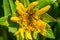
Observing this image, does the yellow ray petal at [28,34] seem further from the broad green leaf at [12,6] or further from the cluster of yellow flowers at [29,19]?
the broad green leaf at [12,6]

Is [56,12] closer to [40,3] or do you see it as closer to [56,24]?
[56,24]

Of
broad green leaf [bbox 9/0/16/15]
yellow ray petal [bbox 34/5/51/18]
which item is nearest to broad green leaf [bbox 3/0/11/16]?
broad green leaf [bbox 9/0/16/15]

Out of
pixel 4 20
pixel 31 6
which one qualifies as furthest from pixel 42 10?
pixel 4 20

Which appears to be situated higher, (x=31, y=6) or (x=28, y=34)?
(x=31, y=6)

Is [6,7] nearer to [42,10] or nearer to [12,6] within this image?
[12,6]

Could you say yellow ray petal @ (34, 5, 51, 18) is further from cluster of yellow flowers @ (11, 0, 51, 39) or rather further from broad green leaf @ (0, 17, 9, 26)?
broad green leaf @ (0, 17, 9, 26)

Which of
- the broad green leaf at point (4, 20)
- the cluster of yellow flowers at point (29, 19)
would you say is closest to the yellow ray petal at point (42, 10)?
the cluster of yellow flowers at point (29, 19)

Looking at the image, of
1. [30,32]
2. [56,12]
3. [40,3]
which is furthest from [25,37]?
[56,12]

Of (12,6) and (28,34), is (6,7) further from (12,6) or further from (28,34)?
(28,34)
